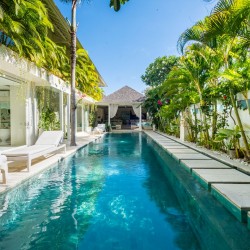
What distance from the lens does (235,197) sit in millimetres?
3168

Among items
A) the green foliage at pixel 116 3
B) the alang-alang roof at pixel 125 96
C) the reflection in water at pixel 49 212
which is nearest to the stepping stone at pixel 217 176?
the reflection in water at pixel 49 212

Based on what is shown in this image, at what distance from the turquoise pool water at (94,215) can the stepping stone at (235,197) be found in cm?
66

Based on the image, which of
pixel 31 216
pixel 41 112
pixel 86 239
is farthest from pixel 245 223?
pixel 41 112

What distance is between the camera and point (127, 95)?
27.9 metres

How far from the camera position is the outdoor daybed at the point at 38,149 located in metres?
5.45

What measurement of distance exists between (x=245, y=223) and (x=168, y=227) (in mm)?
977

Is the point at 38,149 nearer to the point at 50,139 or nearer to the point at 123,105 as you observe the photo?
the point at 50,139

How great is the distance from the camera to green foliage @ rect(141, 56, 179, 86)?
33.5 meters

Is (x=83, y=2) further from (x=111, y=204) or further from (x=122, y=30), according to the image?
(x=122, y=30)

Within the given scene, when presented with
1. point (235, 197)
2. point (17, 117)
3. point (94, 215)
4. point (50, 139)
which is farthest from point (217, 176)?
point (17, 117)

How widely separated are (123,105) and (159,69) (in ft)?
38.2

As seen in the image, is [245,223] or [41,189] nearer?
[245,223]

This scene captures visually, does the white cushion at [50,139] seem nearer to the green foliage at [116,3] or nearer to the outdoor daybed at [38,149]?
the outdoor daybed at [38,149]

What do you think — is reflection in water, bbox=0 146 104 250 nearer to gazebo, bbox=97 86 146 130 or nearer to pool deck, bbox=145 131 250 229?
pool deck, bbox=145 131 250 229
